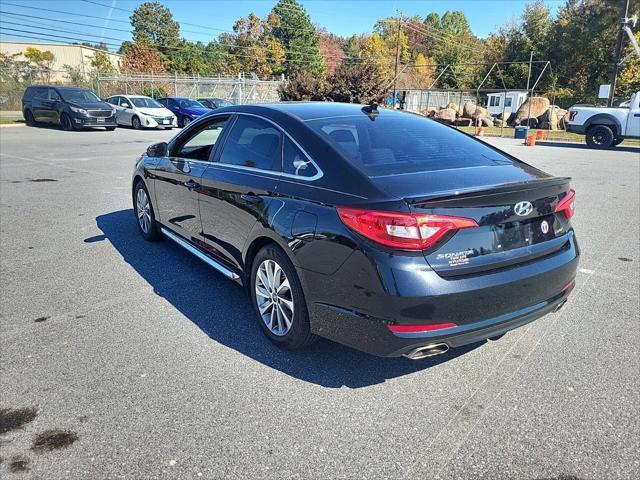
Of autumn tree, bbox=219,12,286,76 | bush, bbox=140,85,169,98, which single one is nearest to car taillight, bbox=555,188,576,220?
bush, bbox=140,85,169,98

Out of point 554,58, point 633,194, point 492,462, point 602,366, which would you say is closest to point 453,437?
point 492,462

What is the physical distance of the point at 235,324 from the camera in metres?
3.89

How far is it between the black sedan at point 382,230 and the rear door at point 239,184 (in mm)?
13

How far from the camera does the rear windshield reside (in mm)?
3215

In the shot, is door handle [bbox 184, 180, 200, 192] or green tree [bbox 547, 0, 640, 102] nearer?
door handle [bbox 184, 180, 200, 192]

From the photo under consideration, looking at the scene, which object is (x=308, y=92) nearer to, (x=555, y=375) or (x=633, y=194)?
(x=633, y=194)

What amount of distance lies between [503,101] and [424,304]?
4901 centimetres

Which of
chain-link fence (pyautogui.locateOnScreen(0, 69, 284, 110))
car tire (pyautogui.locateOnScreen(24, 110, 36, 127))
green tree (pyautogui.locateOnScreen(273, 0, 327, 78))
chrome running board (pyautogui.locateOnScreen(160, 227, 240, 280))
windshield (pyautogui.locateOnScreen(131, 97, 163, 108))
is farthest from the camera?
green tree (pyautogui.locateOnScreen(273, 0, 327, 78))

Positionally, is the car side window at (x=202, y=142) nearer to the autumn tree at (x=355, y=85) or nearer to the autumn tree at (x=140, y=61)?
the autumn tree at (x=355, y=85)

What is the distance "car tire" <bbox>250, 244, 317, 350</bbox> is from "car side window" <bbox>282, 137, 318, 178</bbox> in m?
0.53

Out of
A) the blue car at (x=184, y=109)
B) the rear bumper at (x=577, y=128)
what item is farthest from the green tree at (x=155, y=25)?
the rear bumper at (x=577, y=128)

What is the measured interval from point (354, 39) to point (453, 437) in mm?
110260

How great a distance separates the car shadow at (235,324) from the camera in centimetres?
324

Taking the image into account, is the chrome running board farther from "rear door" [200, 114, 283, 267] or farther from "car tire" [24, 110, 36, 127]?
"car tire" [24, 110, 36, 127]
